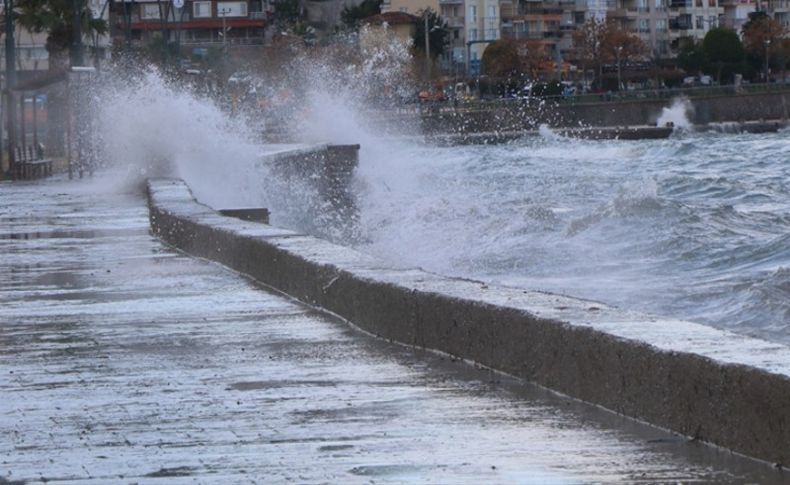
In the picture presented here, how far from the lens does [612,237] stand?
2339cm

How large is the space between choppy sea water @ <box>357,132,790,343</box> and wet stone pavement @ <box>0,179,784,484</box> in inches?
204

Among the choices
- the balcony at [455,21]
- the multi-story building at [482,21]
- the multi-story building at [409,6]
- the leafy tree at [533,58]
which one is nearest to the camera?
the leafy tree at [533,58]

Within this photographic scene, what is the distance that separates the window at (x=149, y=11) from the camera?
142 meters

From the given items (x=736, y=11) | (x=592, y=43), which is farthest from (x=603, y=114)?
(x=736, y=11)

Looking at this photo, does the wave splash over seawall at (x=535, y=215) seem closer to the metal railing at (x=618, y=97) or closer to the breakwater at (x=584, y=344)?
the breakwater at (x=584, y=344)

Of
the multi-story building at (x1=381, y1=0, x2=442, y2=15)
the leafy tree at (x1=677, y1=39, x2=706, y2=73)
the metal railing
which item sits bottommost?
the metal railing

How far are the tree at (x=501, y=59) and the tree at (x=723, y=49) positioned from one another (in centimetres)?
1529

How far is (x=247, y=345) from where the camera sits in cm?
877

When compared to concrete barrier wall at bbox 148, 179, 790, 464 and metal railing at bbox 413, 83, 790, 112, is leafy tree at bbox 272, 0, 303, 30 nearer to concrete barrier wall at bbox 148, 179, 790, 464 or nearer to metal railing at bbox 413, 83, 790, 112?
metal railing at bbox 413, 83, 790, 112

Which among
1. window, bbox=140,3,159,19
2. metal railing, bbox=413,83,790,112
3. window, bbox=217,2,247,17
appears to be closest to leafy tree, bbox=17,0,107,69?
metal railing, bbox=413,83,790,112

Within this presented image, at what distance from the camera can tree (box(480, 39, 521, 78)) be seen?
5251 inches

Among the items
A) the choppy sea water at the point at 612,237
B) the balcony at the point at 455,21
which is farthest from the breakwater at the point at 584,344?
the balcony at the point at 455,21

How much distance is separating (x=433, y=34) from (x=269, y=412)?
13285cm

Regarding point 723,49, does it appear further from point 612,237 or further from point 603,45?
point 612,237
